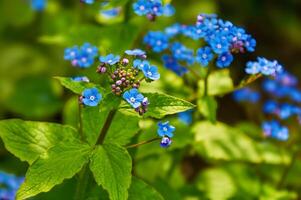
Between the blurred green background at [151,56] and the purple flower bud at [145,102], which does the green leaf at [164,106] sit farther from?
the blurred green background at [151,56]

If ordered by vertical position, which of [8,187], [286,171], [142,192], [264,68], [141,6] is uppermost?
[141,6]

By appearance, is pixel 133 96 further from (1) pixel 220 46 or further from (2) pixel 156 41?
(2) pixel 156 41

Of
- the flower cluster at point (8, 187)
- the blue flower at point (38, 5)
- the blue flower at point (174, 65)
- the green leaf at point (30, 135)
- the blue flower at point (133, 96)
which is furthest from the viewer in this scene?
the blue flower at point (38, 5)

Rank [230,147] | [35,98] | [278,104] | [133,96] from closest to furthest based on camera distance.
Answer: [133,96], [230,147], [278,104], [35,98]

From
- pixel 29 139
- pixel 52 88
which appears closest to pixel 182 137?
pixel 29 139

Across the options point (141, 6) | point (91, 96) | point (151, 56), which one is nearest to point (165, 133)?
point (91, 96)

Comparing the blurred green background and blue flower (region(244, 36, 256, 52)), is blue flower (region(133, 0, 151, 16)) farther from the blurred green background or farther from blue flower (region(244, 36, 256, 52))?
blue flower (region(244, 36, 256, 52))

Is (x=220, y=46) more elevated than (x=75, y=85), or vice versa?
(x=220, y=46)

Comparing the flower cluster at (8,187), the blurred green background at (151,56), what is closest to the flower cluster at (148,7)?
the blurred green background at (151,56)
